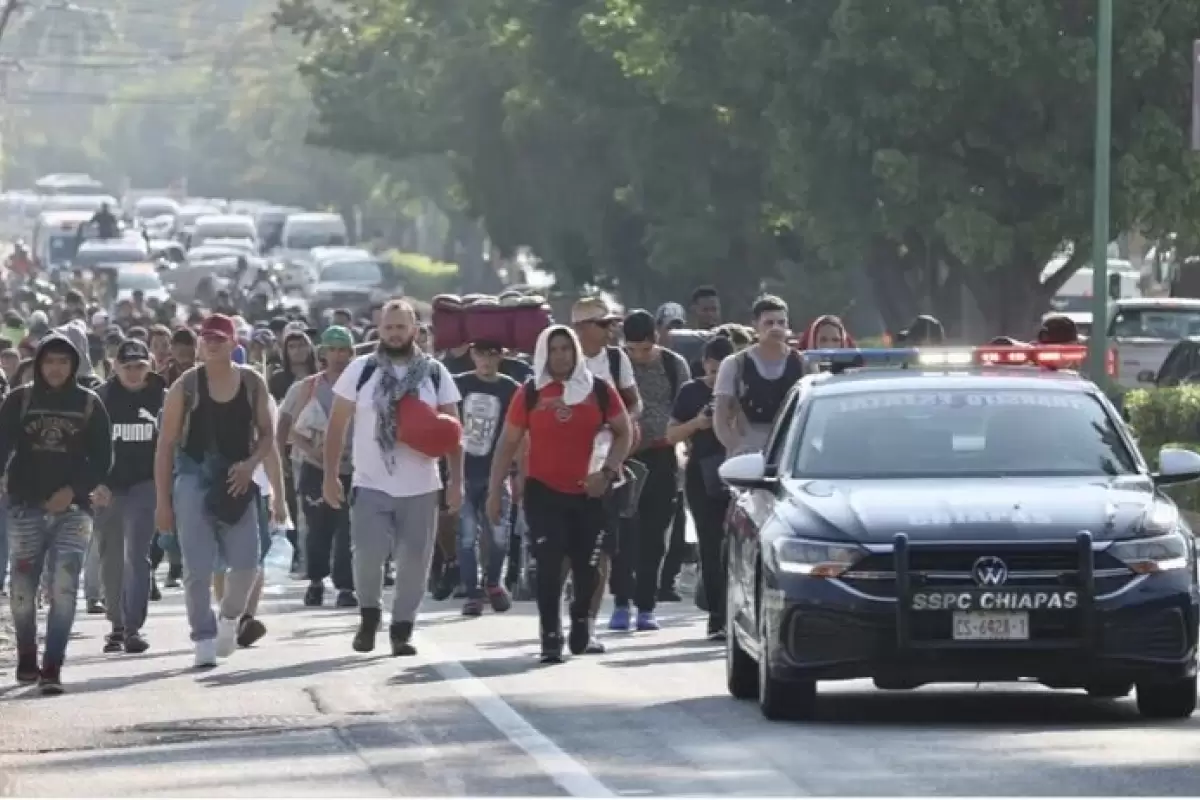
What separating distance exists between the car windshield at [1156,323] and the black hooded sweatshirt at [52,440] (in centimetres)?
2561

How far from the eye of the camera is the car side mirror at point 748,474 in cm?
1466

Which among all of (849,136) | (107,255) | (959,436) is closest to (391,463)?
(959,436)

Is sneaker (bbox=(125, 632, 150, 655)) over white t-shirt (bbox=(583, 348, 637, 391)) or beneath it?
beneath

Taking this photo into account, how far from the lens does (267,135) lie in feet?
478

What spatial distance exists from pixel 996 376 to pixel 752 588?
1459mm

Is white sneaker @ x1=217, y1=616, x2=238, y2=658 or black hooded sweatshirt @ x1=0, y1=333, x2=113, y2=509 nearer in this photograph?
black hooded sweatshirt @ x1=0, y1=333, x2=113, y2=509

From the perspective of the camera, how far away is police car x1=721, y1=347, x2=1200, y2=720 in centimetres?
1348

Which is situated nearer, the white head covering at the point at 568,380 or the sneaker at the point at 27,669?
the sneaker at the point at 27,669

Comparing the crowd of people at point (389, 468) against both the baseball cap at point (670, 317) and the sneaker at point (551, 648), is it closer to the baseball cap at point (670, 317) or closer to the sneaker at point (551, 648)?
the sneaker at point (551, 648)

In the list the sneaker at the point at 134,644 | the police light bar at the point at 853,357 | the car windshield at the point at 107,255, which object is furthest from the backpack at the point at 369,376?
the car windshield at the point at 107,255

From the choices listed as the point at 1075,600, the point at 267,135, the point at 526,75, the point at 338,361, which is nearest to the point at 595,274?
the point at 526,75

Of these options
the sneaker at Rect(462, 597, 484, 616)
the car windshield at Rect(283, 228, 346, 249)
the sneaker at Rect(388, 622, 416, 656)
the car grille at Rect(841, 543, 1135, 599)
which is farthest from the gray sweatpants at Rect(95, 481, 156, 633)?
the car windshield at Rect(283, 228, 346, 249)

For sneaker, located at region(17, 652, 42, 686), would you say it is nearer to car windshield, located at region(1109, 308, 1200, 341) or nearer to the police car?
the police car

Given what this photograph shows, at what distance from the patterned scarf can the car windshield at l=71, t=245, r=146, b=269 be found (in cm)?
6485
